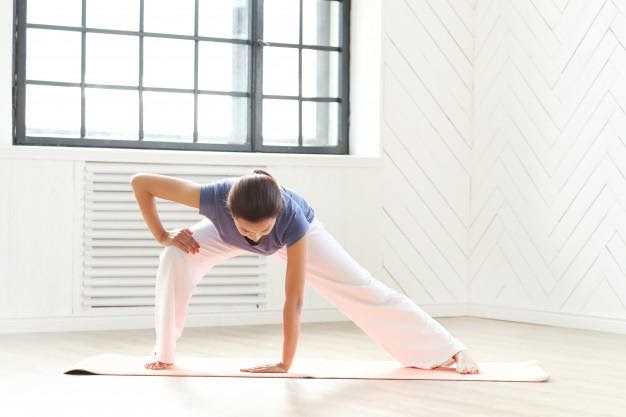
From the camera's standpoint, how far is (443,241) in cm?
552

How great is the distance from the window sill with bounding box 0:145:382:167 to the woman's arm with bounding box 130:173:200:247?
1.47 meters

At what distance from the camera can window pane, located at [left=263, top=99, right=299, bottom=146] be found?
5457 millimetres

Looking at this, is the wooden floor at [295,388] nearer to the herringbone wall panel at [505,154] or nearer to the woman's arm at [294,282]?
the woman's arm at [294,282]

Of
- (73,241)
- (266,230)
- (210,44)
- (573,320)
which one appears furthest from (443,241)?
(266,230)

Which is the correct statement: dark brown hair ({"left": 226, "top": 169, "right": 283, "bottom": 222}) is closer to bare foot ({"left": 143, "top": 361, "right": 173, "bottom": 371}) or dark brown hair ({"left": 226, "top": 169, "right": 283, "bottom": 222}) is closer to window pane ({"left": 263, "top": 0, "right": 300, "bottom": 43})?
bare foot ({"left": 143, "top": 361, "right": 173, "bottom": 371})

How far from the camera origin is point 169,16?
5203 mm

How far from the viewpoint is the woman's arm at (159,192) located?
3.22m

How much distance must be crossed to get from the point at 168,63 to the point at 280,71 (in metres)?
0.65

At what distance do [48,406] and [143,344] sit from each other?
1424mm

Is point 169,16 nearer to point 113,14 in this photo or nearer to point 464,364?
point 113,14

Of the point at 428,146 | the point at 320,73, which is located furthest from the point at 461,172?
the point at 320,73

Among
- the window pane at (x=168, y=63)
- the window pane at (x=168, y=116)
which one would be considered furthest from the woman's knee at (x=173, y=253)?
A: the window pane at (x=168, y=63)

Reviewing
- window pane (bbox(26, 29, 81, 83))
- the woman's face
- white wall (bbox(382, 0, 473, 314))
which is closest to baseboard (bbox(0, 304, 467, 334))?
white wall (bbox(382, 0, 473, 314))

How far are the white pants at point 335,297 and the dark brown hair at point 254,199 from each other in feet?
1.29
